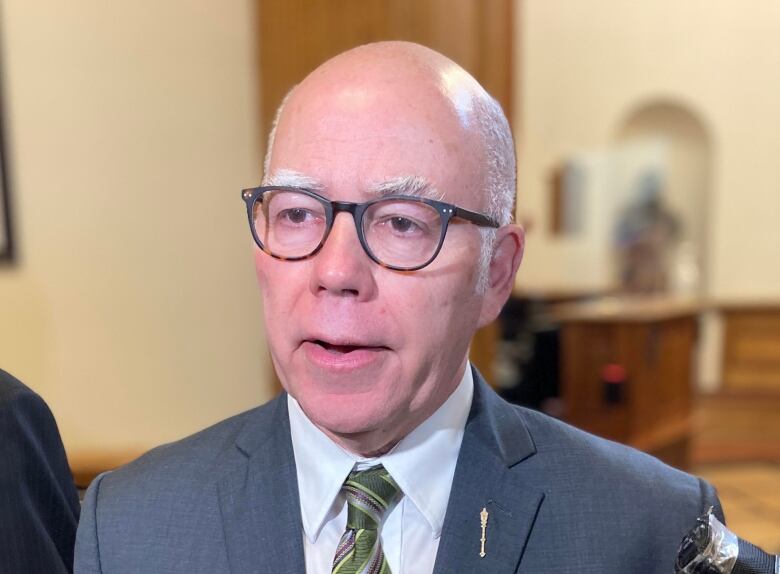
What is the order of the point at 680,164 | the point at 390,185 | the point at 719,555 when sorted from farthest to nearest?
the point at 680,164 < the point at 390,185 < the point at 719,555

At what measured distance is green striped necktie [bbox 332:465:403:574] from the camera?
961 millimetres

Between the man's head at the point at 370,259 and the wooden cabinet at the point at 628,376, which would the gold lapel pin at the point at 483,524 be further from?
the wooden cabinet at the point at 628,376

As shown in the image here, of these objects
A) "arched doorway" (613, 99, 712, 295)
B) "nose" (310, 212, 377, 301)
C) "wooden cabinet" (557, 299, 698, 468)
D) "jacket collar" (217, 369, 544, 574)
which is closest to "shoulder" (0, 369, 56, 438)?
"jacket collar" (217, 369, 544, 574)

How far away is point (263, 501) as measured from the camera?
102 cm

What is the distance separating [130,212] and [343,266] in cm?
126

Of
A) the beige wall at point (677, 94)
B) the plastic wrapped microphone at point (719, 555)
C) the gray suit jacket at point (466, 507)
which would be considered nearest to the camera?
the plastic wrapped microphone at point (719, 555)

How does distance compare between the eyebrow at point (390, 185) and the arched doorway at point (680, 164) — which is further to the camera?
the arched doorway at point (680, 164)

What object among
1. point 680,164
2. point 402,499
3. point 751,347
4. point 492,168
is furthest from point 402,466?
point 680,164

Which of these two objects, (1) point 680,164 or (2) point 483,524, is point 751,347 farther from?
(2) point 483,524

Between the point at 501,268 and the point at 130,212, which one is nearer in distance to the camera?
the point at 501,268

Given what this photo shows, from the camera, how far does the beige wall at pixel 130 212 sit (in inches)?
74.1

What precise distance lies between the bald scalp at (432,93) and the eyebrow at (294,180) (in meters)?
0.07

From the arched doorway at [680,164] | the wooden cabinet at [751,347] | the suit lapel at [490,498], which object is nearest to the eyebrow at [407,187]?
the suit lapel at [490,498]

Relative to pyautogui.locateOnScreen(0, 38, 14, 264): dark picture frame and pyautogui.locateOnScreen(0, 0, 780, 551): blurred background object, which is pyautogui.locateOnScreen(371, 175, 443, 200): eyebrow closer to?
pyautogui.locateOnScreen(0, 0, 780, 551): blurred background object
